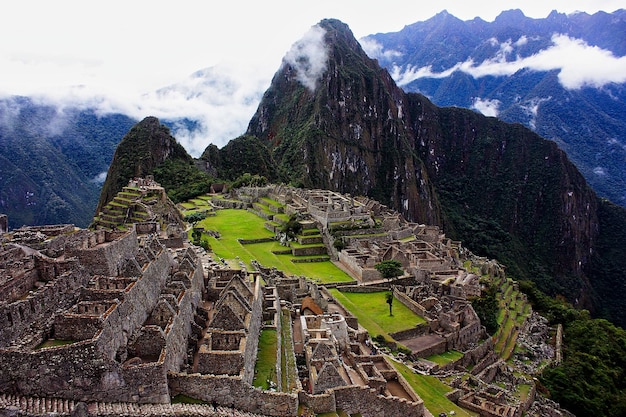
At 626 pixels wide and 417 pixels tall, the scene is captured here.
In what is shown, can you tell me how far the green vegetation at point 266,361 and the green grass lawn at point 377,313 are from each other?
13060mm

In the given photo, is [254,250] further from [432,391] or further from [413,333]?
[432,391]

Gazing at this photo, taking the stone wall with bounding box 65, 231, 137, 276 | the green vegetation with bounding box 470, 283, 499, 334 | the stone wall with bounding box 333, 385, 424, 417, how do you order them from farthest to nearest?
the green vegetation with bounding box 470, 283, 499, 334 → the stone wall with bounding box 333, 385, 424, 417 → the stone wall with bounding box 65, 231, 137, 276

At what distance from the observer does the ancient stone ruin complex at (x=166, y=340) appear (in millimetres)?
13102

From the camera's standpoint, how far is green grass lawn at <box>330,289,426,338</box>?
116 ft

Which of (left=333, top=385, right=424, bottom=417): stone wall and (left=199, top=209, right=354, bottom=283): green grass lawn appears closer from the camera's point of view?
(left=333, top=385, right=424, bottom=417): stone wall

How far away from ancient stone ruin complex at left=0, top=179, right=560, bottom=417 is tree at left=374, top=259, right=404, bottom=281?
10085 mm

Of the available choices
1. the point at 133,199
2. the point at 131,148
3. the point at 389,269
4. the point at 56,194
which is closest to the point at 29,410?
the point at 389,269

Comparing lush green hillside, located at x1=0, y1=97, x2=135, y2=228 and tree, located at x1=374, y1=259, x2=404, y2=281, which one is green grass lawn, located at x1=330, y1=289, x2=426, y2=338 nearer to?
tree, located at x1=374, y1=259, x2=404, y2=281

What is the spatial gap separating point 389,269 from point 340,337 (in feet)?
70.4

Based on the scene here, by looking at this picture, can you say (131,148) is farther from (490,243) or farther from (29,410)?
(490,243)

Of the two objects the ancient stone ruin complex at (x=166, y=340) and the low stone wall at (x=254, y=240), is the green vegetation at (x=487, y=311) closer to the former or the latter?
the ancient stone ruin complex at (x=166, y=340)

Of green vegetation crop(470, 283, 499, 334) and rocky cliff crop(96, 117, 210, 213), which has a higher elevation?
rocky cliff crop(96, 117, 210, 213)

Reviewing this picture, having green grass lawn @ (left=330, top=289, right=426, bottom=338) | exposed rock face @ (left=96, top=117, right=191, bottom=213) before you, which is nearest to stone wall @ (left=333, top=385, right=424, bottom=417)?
green grass lawn @ (left=330, top=289, right=426, bottom=338)

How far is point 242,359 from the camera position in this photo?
16594mm
